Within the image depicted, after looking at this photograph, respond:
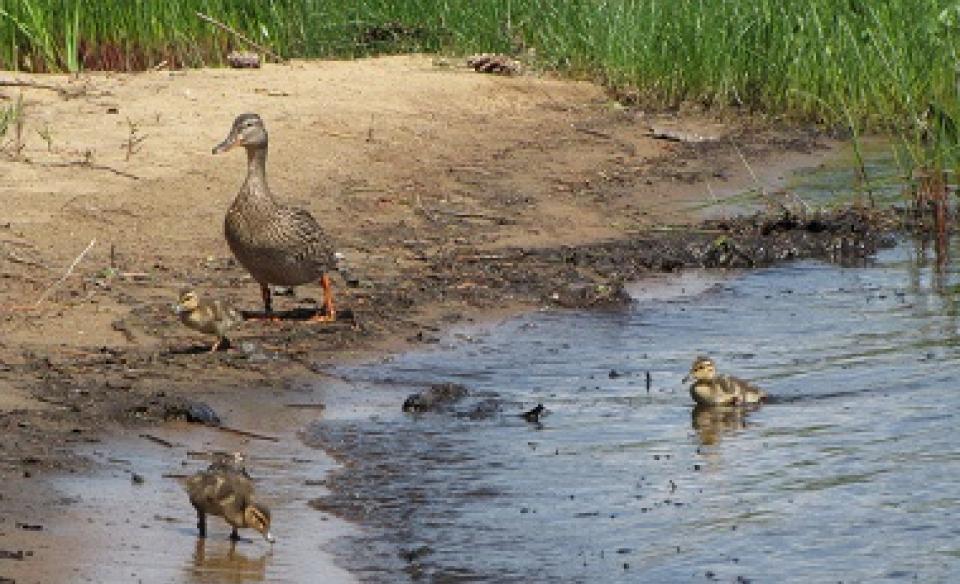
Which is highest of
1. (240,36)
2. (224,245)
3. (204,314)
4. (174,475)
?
(240,36)

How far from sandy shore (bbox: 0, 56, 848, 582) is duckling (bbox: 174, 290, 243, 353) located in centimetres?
15

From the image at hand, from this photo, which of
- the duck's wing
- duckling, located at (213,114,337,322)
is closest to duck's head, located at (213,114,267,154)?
duckling, located at (213,114,337,322)

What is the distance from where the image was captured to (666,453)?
826 cm

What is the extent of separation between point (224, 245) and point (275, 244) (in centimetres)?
159

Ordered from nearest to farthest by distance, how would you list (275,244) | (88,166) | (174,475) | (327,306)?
(174,475), (275,244), (327,306), (88,166)

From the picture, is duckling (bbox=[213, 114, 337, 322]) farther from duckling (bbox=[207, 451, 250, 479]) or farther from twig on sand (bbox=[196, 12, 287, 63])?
twig on sand (bbox=[196, 12, 287, 63])

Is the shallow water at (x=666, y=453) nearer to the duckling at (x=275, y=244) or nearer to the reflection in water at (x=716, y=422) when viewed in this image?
the reflection in water at (x=716, y=422)

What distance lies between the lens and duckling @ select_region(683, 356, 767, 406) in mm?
8798

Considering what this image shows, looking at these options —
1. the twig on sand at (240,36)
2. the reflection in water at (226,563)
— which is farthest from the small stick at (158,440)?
the twig on sand at (240,36)

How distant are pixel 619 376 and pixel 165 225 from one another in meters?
3.25

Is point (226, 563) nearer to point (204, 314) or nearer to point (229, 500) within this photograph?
point (229, 500)

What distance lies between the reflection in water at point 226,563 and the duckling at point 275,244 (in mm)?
3564

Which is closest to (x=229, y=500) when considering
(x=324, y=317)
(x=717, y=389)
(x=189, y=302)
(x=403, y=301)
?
(x=189, y=302)

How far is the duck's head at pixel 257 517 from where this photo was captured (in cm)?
648
